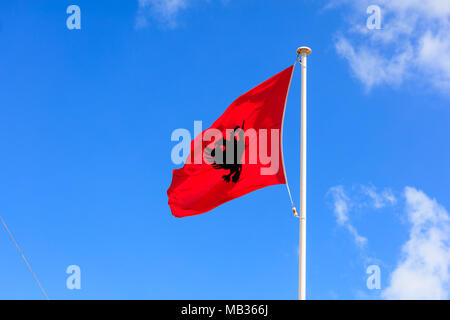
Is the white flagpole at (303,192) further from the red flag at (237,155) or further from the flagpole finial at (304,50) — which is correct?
the red flag at (237,155)

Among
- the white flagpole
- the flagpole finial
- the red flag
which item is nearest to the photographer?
the white flagpole

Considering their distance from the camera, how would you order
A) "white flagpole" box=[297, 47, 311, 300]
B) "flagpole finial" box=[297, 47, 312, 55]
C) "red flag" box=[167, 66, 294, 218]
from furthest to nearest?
1. "flagpole finial" box=[297, 47, 312, 55]
2. "red flag" box=[167, 66, 294, 218]
3. "white flagpole" box=[297, 47, 311, 300]

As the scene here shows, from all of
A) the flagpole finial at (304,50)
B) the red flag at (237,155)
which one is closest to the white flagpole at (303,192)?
the flagpole finial at (304,50)

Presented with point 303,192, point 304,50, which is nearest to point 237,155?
point 303,192

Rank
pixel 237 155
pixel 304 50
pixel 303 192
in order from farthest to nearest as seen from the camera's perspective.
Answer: pixel 304 50, pixel 237 155, pixel 303 192

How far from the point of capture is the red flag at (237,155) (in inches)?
614

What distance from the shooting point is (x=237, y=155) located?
52.8 feet

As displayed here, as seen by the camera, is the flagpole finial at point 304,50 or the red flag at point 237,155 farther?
the flagpole finial at point 304,50

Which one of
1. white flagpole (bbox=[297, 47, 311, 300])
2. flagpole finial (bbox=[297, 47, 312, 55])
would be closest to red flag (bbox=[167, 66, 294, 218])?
white flagpole (bbox=[297, 47, 311, 300])

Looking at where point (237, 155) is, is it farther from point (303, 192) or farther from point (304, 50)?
point (304, 50)

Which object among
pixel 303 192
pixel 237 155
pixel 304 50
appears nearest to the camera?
pixel 303 192

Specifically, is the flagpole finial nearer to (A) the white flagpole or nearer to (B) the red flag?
(A) the white flagpole

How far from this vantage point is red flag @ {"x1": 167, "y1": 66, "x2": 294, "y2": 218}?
1559 centimetres
